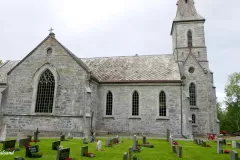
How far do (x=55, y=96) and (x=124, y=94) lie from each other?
26.4 feet

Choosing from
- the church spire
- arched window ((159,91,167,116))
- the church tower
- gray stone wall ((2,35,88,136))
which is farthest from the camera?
the church spire

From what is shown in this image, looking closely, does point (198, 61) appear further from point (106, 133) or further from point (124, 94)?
point (106, 133)

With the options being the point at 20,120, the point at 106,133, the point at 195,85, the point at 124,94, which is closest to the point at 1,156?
the point at 20,120

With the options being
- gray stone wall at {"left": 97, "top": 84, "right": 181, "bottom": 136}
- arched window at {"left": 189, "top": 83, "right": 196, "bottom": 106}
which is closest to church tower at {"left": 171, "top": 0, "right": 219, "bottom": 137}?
arched window at {"left": 189, "top": 83, "right": 196, "bottom": 106}

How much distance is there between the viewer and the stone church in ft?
71.8

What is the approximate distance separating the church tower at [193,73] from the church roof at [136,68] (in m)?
1.49

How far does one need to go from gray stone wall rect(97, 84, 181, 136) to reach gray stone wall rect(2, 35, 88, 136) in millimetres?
4596

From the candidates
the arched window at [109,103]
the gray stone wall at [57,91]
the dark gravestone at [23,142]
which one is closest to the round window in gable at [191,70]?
the arched window at [109,103]

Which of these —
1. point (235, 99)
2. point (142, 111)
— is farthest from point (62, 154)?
point (235, 99)

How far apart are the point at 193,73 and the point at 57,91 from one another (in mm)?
17717

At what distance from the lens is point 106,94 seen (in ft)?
85.4

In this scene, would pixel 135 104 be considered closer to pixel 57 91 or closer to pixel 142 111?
pixel 142 111

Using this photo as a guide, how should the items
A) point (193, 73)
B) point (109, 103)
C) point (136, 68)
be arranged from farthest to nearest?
point (193, 73), point (136, 68), point (109, 103)

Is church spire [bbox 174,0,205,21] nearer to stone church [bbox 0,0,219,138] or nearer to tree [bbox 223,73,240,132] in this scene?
stone church [bbox 0,0,219,138]
